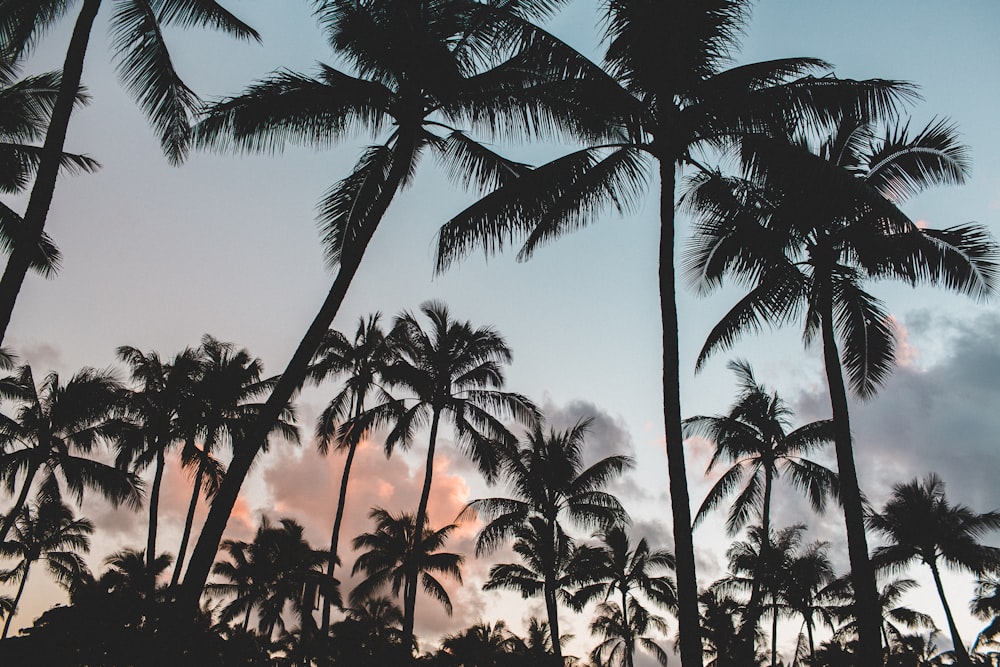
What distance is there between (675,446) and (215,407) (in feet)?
69.1

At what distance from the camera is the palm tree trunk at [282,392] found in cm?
800

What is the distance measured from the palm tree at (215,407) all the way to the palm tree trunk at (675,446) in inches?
777

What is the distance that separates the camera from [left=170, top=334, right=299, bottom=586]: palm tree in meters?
25.1

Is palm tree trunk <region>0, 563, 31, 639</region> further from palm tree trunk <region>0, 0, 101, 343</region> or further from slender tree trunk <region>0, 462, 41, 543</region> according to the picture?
palm tree trunk <region>0, 0, 101, 343</region>

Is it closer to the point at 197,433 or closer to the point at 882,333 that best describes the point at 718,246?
the point at 882,333

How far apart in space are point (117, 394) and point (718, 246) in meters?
21.1

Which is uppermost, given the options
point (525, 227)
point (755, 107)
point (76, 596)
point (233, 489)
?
point (755, 107)

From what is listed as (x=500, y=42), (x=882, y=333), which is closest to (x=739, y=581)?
(x=882, y=333)

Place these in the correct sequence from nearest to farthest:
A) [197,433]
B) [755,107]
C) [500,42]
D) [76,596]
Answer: [76,596] < [755,107] < [500,42] < [197,433]

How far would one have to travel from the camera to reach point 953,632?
2778cm

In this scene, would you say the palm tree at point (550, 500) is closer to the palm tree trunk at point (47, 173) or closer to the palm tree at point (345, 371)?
the palm tree at point (345, 371)

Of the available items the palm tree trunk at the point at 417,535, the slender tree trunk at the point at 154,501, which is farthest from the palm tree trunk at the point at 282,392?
the slender tree trunk at the point at 154,501

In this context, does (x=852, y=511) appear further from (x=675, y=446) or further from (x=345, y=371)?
(x=345, y=371)

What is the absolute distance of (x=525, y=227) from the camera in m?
11.1
